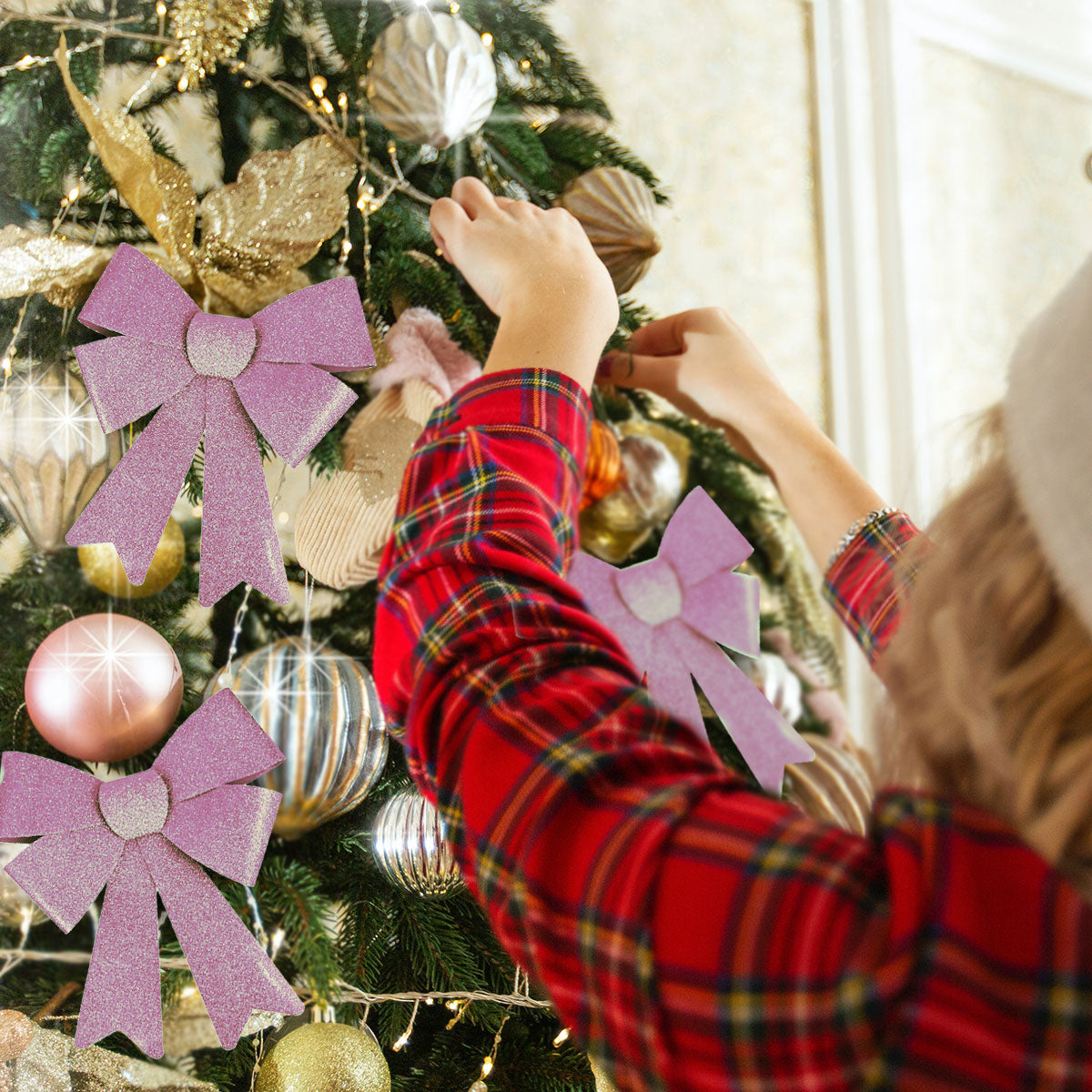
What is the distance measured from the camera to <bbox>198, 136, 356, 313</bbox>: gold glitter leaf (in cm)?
50

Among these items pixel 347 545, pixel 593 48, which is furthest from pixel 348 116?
pixel 593 48

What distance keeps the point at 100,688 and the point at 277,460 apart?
0.16m

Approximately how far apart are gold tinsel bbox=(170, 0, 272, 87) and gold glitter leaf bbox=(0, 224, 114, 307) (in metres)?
0.14

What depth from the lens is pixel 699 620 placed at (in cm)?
66

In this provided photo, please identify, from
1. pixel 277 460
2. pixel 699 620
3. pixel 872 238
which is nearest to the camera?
pixel 277 460

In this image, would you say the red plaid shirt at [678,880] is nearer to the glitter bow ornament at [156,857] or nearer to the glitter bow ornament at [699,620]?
the glitter bow ornament at [156,857]

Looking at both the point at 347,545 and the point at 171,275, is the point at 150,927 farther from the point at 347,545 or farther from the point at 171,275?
the point at 171,275

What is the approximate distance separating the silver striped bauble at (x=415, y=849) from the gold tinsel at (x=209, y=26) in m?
0.43

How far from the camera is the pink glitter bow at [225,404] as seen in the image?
1.56 feet

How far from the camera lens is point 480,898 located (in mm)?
337

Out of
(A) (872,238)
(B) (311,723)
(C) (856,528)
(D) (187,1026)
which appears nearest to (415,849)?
(B) (311,723)

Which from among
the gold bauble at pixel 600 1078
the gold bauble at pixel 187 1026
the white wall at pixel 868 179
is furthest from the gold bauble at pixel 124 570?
the white wall at pixel 868 179

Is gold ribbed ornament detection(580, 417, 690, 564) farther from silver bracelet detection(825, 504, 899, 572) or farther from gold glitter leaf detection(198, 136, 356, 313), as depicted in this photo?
gold glitter leaf detection(198, 136, 356, 313)

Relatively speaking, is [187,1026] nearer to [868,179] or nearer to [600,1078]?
[600,1078]
